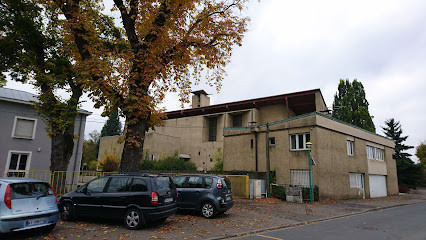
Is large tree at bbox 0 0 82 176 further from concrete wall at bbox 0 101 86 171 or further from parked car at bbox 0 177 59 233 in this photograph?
concrete wall at bbox 0 101 86 171

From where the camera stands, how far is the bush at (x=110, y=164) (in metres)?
30.5

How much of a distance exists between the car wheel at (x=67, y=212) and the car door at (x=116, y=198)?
4.03 feet

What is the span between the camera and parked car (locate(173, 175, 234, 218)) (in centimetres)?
995

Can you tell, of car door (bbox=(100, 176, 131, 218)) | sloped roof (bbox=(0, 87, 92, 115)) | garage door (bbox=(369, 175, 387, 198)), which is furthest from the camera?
garage door (bbox=(369, 175, 387, 198))

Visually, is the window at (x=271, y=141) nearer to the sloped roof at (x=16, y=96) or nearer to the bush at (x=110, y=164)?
the sloped roof at (x=16, y=96)

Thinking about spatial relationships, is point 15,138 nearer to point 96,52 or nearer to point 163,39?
point 96,52

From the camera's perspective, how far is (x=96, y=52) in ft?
34.1

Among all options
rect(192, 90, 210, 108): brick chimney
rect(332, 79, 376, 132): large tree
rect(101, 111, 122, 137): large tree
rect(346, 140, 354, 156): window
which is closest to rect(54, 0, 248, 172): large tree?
rect(346, 140, 354, 156): window

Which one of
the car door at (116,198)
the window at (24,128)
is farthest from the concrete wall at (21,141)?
the car door at (116,198)

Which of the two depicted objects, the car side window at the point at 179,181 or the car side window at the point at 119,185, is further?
the car side window at the point at 179,181

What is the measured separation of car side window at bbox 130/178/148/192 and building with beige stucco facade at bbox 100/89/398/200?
13.4m

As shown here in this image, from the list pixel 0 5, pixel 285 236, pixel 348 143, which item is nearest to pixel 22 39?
pixel 0 5

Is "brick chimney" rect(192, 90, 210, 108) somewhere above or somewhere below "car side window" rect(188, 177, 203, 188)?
above

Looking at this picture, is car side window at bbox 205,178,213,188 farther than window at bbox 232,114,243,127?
No
